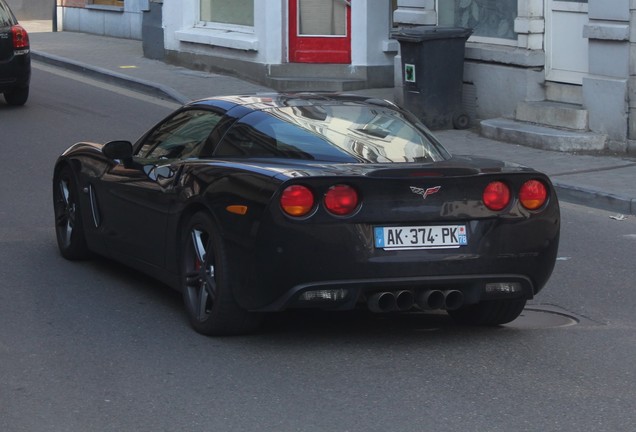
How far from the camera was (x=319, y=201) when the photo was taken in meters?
6.33

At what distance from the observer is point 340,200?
20.8 ft

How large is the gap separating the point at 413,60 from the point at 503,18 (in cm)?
129

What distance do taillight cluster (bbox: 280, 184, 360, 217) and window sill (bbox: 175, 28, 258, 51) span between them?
578 inches

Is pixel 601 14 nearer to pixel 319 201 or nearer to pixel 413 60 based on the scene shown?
pixel 413 60

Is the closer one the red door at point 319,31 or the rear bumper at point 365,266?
the rear bumper at point 365,266

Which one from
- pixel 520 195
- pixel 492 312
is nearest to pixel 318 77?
pixel 492 312

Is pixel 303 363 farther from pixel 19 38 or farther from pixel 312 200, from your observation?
pixel 19 38

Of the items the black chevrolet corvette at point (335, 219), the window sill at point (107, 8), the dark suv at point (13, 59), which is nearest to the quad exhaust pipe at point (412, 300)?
the black chevrolet corvette at point (335, 219)

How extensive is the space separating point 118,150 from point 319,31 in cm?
1296

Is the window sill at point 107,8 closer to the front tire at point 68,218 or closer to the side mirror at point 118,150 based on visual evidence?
the front tire at point 68,218

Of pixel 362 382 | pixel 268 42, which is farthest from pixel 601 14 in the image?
pixel 362 382

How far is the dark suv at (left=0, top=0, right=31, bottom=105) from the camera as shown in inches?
697

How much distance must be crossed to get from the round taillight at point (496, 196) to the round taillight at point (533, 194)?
91 mm

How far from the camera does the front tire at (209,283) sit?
6637mm
